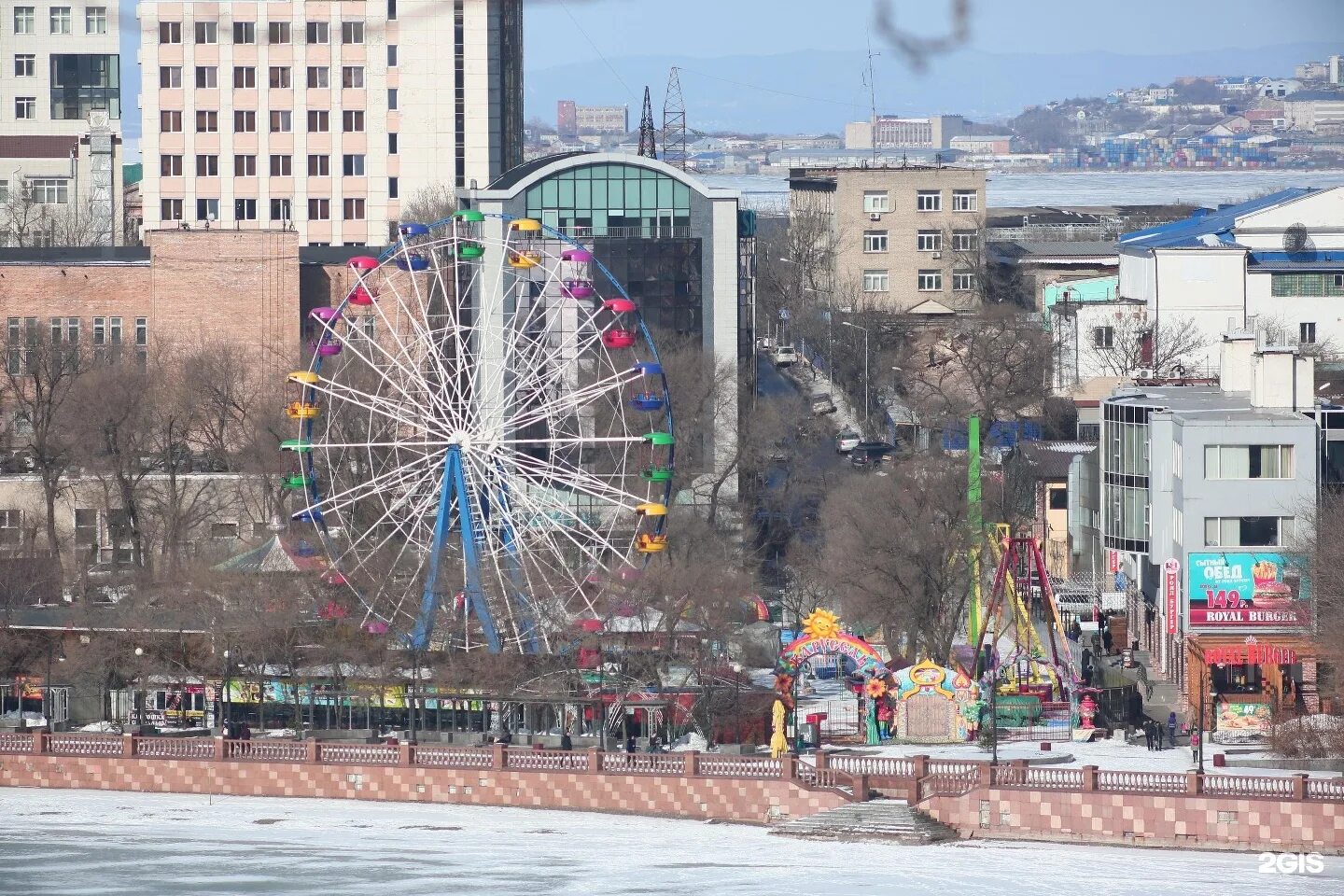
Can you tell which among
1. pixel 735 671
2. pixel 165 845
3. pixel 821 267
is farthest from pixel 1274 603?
pixel 821 267

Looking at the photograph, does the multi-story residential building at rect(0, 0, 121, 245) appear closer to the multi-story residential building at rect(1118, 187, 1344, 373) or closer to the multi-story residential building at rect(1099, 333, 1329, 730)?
the multi-story residential building at rect(1118, 187, 1344, 373)

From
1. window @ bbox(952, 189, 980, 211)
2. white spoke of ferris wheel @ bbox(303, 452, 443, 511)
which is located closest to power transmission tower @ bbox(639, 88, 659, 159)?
window @ bbox(952, 189, 980, 211)

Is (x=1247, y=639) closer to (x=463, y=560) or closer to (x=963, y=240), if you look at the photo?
(x=463, y=560)

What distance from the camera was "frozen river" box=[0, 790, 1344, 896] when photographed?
146ft

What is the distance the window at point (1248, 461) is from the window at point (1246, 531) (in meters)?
0.93

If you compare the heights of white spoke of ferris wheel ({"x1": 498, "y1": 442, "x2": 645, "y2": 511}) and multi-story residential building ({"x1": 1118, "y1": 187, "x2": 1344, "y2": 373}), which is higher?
multi-story residential building ({"x1": 1118, "y1": 187, "x2": 1344, "y2": 373})

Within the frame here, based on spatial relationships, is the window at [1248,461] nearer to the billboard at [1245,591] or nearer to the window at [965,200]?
the billboard at [1245,591]

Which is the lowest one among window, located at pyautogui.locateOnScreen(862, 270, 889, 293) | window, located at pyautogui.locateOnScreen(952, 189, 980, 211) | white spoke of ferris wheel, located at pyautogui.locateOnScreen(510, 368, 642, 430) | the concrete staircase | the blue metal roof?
the concrete staircase

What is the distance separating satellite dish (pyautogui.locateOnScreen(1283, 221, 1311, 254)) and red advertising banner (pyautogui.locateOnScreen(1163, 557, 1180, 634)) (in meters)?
38.2

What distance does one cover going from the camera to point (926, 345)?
112125 millimetres

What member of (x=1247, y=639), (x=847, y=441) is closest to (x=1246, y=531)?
(x=1247, y=639)

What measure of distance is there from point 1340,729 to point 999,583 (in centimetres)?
1087

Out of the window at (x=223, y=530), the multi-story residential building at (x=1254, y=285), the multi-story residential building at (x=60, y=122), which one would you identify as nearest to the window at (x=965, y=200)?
the multi-story residential building at (x=1254, y=285)

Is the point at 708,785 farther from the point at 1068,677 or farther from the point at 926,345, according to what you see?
the point at 926,345
